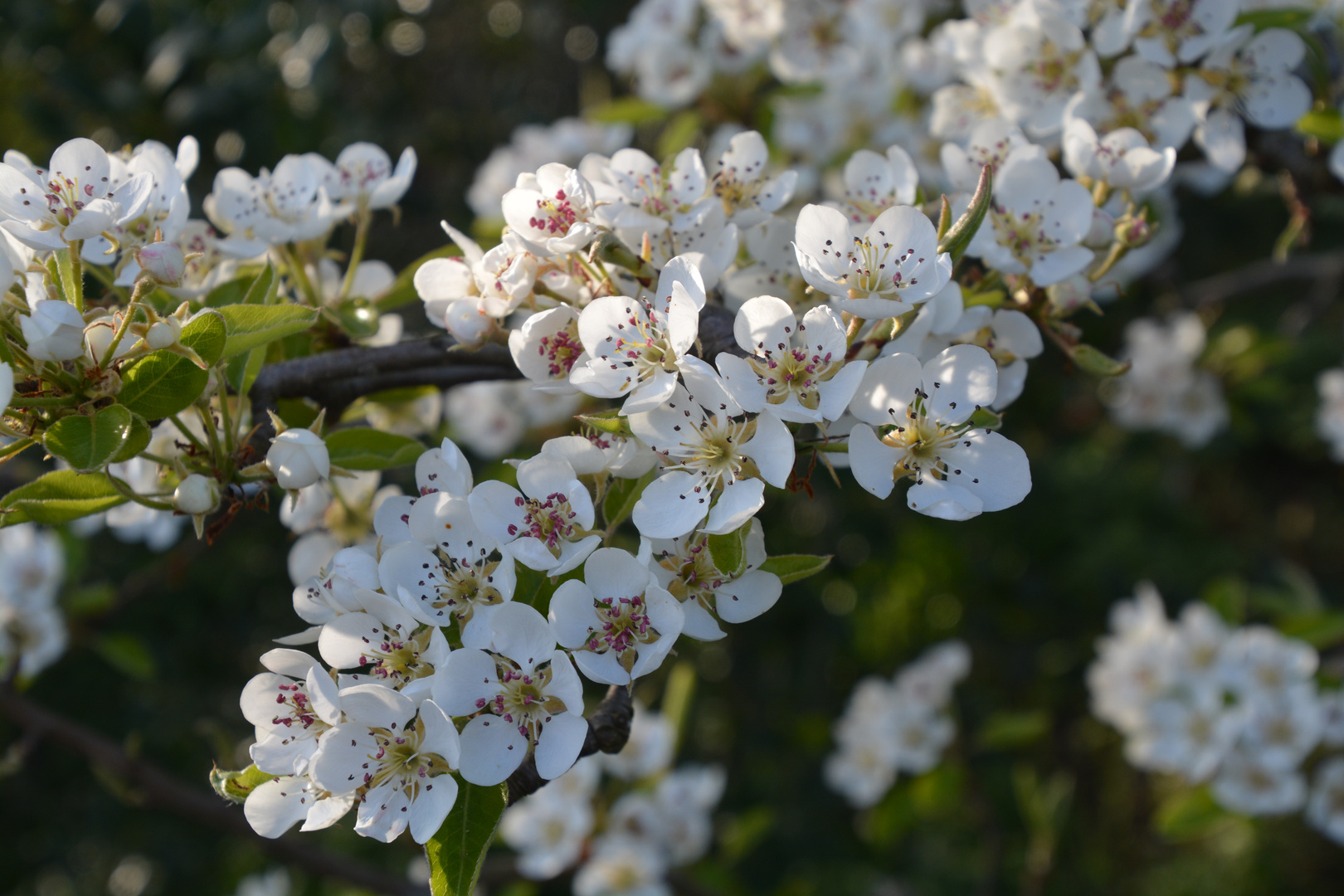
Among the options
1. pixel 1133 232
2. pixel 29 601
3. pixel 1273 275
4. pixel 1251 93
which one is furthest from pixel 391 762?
pixel 1273 275

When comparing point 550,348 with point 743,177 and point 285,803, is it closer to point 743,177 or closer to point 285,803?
point 743,177

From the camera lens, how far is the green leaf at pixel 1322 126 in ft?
4.77

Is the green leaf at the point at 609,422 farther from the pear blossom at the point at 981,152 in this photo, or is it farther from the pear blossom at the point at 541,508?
the pear blossom at the point at 981,152

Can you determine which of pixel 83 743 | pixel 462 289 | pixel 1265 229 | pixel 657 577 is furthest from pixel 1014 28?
pixel 1265 229

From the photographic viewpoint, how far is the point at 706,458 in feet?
3.02

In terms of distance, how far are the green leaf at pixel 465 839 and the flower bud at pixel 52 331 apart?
1.80ft

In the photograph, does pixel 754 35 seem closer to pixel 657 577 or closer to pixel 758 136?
pixel 758 136

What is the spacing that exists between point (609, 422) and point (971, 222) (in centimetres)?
41

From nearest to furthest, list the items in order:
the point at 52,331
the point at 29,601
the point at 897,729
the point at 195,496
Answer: the point at 52,331 < the point at 195,496 < the point at 29,601 < the point at 897,729

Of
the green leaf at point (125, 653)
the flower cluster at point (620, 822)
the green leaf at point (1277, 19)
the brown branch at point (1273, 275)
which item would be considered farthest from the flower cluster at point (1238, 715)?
the green leaf at point (125, 653)

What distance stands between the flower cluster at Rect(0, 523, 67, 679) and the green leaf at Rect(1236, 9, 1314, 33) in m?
2.51

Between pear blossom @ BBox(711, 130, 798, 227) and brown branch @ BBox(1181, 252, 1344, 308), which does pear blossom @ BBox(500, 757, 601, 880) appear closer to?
pear blossom @ BBox(711, 130, 798, 227)

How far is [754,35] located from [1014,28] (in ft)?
3.23

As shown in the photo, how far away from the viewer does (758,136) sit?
125 centimetres
